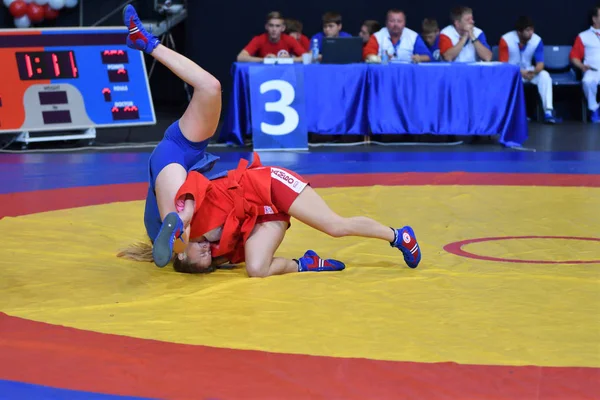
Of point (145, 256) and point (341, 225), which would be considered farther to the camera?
point (145, 256)

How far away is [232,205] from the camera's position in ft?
13.1

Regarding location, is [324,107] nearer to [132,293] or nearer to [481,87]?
[481,87]

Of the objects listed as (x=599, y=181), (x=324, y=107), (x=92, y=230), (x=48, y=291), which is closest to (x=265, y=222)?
(x=48, y=291)

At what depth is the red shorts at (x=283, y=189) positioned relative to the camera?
3982mm

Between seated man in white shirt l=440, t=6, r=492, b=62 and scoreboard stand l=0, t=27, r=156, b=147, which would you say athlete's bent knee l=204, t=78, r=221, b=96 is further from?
seated man in white shirt l=440, t=6, r=492, b=62

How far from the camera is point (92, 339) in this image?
3070 millimetres

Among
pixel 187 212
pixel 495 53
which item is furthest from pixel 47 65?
pixel 495 53

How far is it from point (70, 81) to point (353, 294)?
6098 millimetres

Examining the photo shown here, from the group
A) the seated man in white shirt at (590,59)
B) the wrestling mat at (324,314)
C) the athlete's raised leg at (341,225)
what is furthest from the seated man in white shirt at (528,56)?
the athlete's raised leg at (341,225)

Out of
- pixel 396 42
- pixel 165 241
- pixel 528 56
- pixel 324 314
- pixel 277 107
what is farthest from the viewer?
pixel 528 56

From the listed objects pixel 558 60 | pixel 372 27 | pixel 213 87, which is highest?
pixel 213 87

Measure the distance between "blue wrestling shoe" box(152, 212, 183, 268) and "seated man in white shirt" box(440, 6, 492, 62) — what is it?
7.25 meters

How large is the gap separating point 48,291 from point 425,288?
144 centimetres

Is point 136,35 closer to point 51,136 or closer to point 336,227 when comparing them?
point 336,227
